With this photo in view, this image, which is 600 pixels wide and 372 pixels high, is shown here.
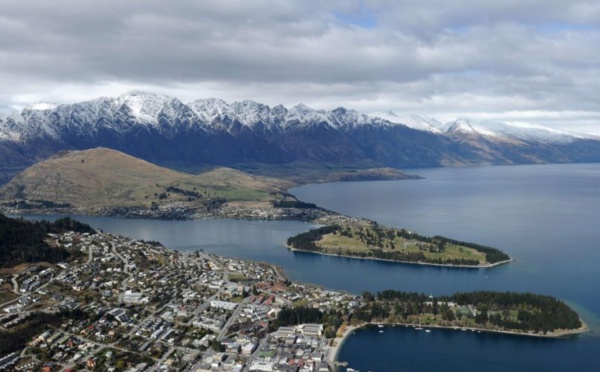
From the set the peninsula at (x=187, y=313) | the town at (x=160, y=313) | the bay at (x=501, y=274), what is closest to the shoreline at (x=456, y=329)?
the peninsula at (x=187, y=313)

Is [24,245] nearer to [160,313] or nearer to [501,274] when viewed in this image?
[160,313]

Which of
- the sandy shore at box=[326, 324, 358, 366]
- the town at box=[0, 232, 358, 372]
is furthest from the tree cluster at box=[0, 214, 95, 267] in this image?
the sandy shore at box=[326, 324, 358, 366]

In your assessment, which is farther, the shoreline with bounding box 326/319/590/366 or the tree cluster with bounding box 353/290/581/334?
the tree cluster with bounding box 353/290/581/334

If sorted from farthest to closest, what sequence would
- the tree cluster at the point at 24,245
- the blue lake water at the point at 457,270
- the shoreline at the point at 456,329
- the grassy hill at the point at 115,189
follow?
the grassy hill at the point at 115,189
the tree cluster at the point at 24,245
the shoreline at the point at 456,329
the blue lake water at the point at 457,270

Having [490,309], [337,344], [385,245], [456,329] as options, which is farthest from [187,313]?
[385,245]

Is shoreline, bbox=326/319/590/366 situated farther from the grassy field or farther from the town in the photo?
the grassy field

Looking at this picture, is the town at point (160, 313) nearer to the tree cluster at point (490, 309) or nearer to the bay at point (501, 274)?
the tree cluster at point (490, 309)
